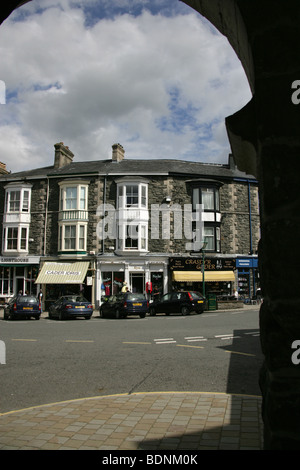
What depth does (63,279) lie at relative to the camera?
27.8 meters

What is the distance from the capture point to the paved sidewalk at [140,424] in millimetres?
3383

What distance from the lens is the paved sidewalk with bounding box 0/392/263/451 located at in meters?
3.38

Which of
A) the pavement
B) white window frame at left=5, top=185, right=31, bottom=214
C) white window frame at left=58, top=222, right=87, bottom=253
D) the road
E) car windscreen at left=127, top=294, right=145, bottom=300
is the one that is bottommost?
the road

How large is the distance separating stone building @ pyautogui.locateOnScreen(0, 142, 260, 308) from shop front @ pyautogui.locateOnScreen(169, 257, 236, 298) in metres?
0.08

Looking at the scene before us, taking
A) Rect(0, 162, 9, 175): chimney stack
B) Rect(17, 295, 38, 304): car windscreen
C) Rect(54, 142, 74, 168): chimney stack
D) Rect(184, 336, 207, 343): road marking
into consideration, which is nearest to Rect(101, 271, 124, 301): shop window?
Rect(17, 295, 38, 304): car windscreen

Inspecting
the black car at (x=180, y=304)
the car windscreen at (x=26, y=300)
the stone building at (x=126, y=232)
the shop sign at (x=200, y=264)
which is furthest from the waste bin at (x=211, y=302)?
the car windscreen at (x=26, y=300)

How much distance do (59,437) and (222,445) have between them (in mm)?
1619

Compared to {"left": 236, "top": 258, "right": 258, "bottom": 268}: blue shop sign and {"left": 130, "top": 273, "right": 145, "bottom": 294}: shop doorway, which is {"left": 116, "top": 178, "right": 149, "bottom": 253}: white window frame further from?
{"left": 236, "top": 258, "right": 258, "bottom": 268}: blue shop sign

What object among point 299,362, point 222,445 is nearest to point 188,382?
point 222,445

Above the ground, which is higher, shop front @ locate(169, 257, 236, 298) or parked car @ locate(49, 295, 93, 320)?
shop front @ locate(169, 257, 236, 298)

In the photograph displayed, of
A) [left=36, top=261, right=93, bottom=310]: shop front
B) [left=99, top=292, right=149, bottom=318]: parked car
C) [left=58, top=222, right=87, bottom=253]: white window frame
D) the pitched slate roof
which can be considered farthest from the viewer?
the pitched slate roof

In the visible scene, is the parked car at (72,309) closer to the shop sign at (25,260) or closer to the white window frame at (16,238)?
the shop sign at (25,260)

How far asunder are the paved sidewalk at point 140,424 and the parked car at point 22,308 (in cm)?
1645

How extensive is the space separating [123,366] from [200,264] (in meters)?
22.0
